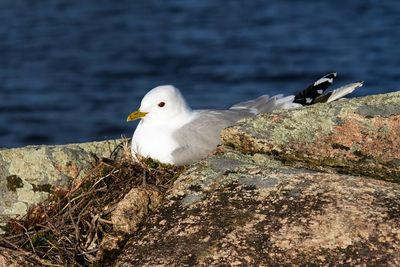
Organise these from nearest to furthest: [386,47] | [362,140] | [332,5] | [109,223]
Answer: [109,223] < [362,140] < [386,47] < [332,5]

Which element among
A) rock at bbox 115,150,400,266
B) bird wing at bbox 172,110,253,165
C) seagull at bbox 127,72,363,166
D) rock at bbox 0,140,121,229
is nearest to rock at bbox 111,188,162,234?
rock at bbox 115,150,400,266

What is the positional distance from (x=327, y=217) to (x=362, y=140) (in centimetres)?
→ 85

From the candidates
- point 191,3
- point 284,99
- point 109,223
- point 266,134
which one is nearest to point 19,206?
point 109,223

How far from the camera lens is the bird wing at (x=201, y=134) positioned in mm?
5348

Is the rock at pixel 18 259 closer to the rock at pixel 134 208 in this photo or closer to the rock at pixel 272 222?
the rock at pixel 134 208

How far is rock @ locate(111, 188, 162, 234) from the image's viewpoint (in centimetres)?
405

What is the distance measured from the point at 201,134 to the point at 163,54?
8285mm

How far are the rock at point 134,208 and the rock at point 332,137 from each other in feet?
1.76

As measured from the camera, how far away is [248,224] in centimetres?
376

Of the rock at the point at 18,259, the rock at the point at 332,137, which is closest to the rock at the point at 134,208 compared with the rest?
the rock at the point at 18,259

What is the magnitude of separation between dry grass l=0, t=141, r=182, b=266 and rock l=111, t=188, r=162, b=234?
10 centimetres

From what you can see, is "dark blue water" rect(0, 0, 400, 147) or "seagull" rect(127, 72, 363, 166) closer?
"seagull" rect(127, 72, 363, 166)

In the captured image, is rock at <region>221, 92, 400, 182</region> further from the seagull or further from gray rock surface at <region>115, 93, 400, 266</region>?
the seagull

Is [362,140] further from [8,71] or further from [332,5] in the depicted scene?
[332,5]
